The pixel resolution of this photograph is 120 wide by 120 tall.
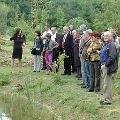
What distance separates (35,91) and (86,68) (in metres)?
1.88

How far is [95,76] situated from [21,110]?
2226mm

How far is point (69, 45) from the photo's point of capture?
630 inches

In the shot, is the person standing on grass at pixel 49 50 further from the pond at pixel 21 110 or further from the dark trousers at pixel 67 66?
the pond at pixel 21 110

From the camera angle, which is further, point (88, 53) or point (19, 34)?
point (19, 34)

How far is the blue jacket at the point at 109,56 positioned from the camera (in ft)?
35.7

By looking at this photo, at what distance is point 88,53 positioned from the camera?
12.6 metres

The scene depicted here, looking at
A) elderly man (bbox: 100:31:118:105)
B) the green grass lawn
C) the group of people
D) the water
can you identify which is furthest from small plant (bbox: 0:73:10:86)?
elderly man (bbox: 100:31:118:105)

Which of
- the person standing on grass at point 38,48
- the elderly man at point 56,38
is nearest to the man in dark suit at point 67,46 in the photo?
the elderly man at point 56,38

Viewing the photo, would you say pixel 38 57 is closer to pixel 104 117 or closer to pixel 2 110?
pixel 2 110

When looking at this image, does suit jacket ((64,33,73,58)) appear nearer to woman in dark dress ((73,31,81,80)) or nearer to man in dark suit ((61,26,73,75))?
man in dark suit ((61,26,73,75))

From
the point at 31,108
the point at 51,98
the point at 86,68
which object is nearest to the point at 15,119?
the point at 31,108

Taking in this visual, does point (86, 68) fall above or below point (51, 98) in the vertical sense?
above

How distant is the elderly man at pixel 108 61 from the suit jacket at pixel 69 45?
187 inches

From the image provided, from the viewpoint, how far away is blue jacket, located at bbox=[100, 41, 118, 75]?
35.7 ft
